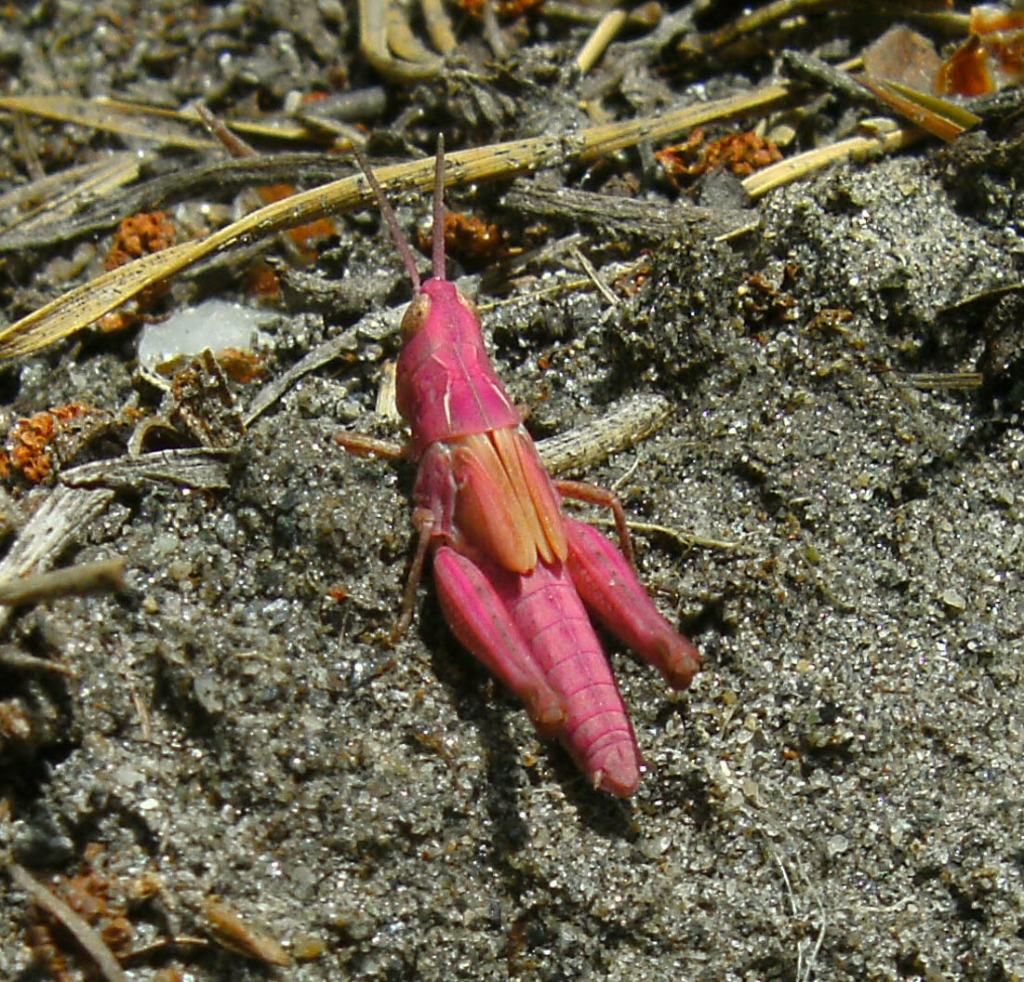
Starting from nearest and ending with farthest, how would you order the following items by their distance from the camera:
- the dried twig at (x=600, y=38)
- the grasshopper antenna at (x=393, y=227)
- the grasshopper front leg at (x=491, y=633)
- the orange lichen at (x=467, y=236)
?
the grasshopper front leg at (x=491, y=633) < the grasshopper antenna at (x=393, y=227) < the orange lichen at (x=467, y=236) < the dried twig at (x=600, y=38)

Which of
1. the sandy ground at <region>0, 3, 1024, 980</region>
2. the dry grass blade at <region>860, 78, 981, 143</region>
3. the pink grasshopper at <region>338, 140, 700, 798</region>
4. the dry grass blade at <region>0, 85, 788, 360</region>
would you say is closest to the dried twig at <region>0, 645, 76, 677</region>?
the sandy ground at <region>0, 3, 1024, 980</region>

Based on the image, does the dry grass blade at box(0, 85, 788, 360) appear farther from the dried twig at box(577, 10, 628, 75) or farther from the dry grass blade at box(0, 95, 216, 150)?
the dry grass blade at box(0, 95, 216, 150)

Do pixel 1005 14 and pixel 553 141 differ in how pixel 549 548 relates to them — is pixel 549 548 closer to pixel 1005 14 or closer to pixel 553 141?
pixel 553 141

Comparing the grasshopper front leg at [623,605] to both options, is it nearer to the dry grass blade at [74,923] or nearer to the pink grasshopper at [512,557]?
the pink grasshopper at [512,557]

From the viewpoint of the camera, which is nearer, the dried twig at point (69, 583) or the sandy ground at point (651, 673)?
the dried twig at point (69, 583)

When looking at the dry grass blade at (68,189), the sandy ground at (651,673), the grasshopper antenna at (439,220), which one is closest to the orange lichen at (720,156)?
the sandy ground at (651,673)
